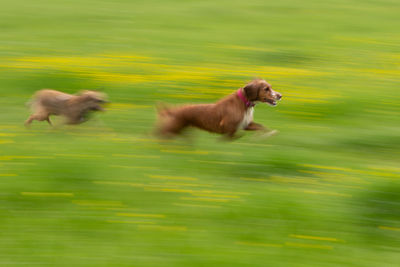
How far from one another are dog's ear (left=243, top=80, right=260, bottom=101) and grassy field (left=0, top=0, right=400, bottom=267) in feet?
1.97

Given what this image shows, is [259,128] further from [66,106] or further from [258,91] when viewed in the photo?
[66,106]

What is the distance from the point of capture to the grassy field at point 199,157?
632cm

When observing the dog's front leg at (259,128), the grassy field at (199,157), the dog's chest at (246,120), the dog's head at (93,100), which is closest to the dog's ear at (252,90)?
the dog's chest at (246,120)

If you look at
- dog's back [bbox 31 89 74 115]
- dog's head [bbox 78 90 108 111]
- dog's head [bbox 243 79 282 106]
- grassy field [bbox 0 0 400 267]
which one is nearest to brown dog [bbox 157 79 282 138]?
dog's head [bbox 243 79 282 106]

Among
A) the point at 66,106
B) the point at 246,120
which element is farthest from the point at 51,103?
the point at 246,120

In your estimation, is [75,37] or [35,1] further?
[35,1]

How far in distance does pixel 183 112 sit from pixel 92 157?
1.86 metres

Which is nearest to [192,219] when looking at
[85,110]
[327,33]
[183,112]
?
[183,112]

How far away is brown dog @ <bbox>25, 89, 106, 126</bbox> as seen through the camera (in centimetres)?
1050

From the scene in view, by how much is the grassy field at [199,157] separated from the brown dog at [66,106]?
206mm

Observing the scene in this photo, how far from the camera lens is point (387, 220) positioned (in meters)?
7.01

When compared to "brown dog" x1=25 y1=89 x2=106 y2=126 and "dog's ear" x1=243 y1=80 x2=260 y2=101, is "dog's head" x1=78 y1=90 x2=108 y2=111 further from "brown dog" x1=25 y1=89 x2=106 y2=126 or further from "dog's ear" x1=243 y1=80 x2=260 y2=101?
"dog's ear" x1=243 y1=80 x2=260 y2=101

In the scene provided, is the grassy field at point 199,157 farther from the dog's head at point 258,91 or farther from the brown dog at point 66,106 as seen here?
the dog's head at point 258,91

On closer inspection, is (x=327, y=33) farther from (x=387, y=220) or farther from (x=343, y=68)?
(x=387, y=220)
